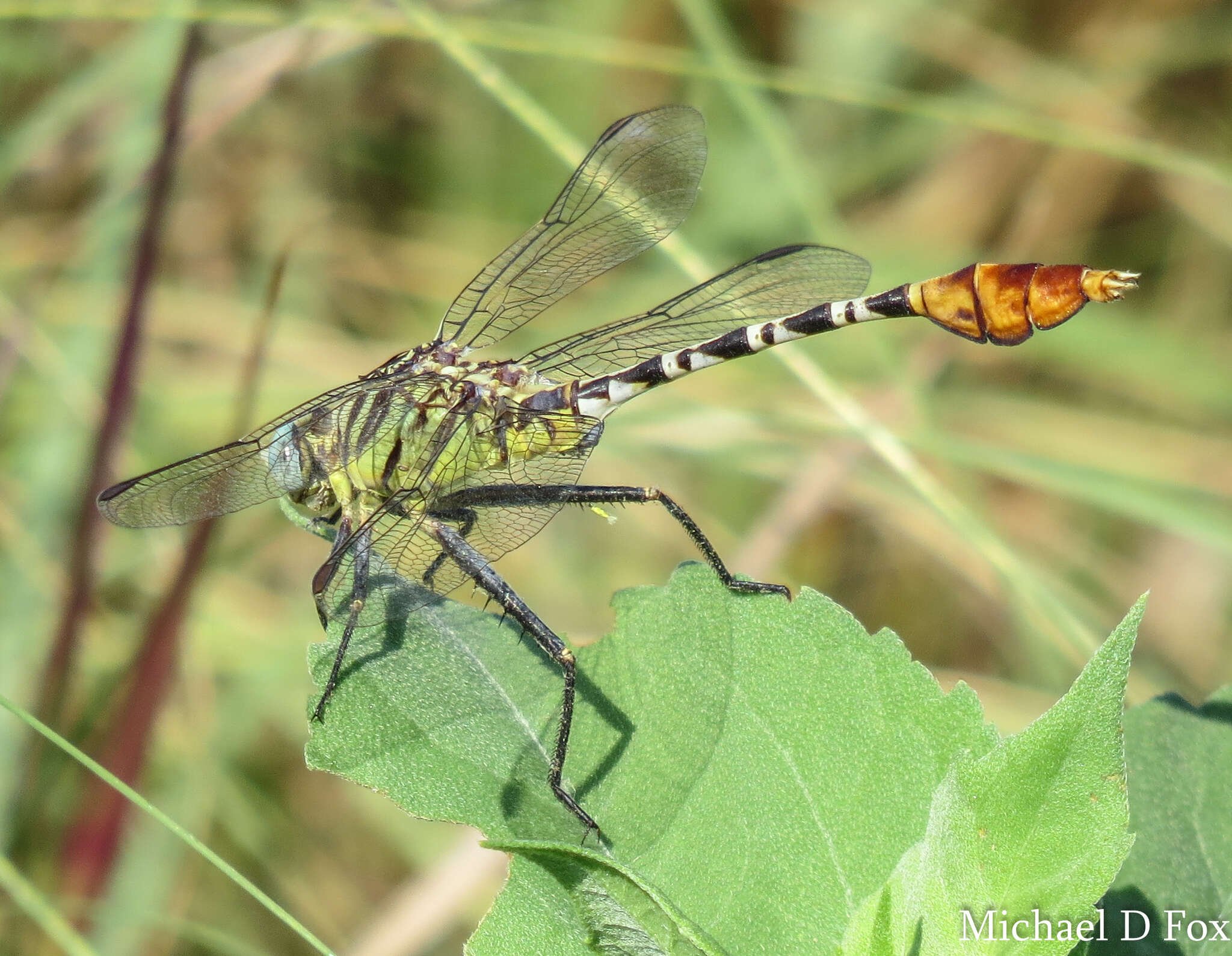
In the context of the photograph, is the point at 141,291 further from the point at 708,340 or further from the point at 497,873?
the point at 497,873

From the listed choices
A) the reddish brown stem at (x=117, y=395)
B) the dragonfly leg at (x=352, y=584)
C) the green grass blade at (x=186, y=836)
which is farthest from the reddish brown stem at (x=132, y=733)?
the green grass blade at (x=186, y=836)

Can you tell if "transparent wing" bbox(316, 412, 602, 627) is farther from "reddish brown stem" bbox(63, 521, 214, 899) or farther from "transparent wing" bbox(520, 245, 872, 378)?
"reddish brown stem" bbox(63, 521, 214, 899)

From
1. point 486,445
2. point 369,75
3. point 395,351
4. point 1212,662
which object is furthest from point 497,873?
point 369,75

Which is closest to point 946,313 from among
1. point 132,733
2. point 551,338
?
point 132,733

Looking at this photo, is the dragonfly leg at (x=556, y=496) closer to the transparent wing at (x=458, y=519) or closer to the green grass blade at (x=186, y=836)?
the transparent wing at (x=458, y=519)

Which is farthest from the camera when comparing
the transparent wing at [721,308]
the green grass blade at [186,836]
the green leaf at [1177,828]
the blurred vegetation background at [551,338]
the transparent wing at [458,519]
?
the blurred vegetation background at [551,338]

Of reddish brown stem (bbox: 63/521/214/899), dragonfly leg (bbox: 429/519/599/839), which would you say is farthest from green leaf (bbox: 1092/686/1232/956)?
reddish brown stem (bbox: 63/521/214/899)
